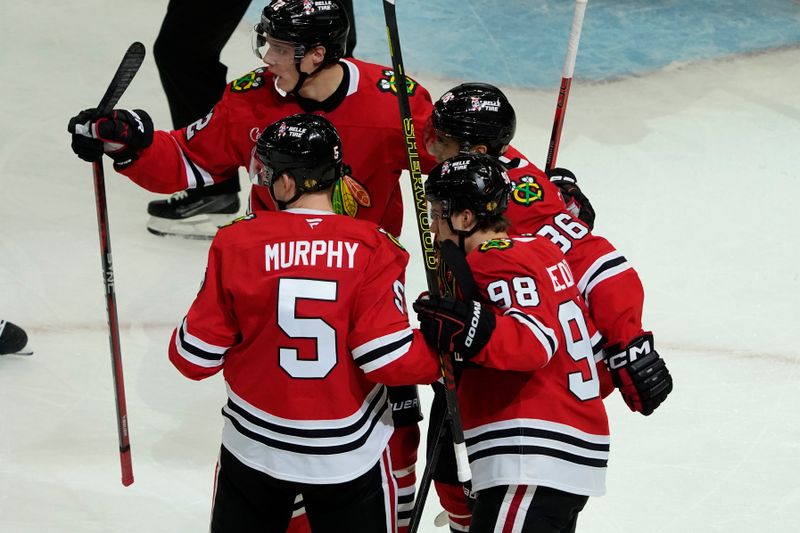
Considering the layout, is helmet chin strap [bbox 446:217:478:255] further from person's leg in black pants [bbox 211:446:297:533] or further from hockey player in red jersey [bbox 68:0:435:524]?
person's leg in black pants [bbox 211:446:297:533]

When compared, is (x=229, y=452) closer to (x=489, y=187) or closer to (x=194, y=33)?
(x=489, y=187)

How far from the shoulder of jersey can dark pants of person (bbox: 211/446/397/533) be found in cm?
95

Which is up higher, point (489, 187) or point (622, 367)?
point (489, 187)

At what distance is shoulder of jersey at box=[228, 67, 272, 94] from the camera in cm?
279

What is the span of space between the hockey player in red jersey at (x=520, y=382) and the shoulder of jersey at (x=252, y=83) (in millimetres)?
684

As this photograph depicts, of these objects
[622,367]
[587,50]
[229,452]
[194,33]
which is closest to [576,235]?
[622,367]

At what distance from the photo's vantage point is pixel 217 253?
216cm

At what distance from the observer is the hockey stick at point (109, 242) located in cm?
266

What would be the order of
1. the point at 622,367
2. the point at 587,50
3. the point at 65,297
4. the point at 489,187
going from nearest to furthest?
the point at 489,187, the point at 622,367, the point at 65,297, the point at 587,50

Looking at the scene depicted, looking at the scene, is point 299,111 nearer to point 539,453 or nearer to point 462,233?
point 462,233

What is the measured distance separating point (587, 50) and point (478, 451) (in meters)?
4.19

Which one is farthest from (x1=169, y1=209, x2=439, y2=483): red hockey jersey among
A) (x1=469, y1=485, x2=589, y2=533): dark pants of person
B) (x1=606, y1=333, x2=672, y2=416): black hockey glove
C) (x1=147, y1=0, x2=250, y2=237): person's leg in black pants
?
(x1=147, y1=0, x2=250, y2=237): person's leg in black pants

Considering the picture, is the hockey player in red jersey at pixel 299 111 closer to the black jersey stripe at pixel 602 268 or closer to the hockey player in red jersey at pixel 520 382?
the hockey player in red jersey at pixel 520 382

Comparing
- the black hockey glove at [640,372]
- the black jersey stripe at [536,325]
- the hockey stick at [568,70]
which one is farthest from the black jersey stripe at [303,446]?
the hockey stick at [568,70]
